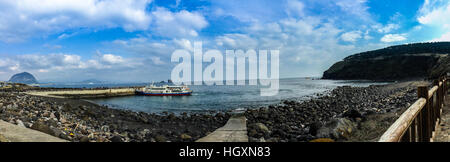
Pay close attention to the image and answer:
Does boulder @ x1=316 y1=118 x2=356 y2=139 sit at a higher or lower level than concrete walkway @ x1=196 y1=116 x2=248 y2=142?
higher

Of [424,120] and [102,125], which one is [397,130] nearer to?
[424,120]

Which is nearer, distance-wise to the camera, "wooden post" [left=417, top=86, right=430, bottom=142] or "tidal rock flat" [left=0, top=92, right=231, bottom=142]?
"wooden post" [left=417, top=86, right=430, bottom=142]

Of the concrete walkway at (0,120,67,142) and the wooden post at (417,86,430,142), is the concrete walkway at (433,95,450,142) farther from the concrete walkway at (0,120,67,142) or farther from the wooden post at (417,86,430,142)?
the concrete walkway at (0,120,67,142)

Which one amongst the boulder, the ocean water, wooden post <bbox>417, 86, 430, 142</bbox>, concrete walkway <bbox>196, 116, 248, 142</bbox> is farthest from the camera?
the ocean water

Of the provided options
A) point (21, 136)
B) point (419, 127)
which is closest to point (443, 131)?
point (419, 127)

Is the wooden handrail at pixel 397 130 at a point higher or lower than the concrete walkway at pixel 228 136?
higher

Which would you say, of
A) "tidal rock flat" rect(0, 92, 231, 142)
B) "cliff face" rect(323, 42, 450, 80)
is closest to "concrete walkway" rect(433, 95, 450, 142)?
"tidal rock flat" rect(0, 92, 231, 142)

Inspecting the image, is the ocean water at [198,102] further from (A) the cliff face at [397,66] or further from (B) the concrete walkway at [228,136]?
(A) the cliff face at [397,66]

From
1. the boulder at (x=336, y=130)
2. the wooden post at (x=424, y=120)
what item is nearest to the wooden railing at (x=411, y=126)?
the wooden post at (x=424, y=120)

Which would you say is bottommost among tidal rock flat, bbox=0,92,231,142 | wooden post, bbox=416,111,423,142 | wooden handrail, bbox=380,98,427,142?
tidal rock flat, bbox=0,92,231,142

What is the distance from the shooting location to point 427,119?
4.49 metres
